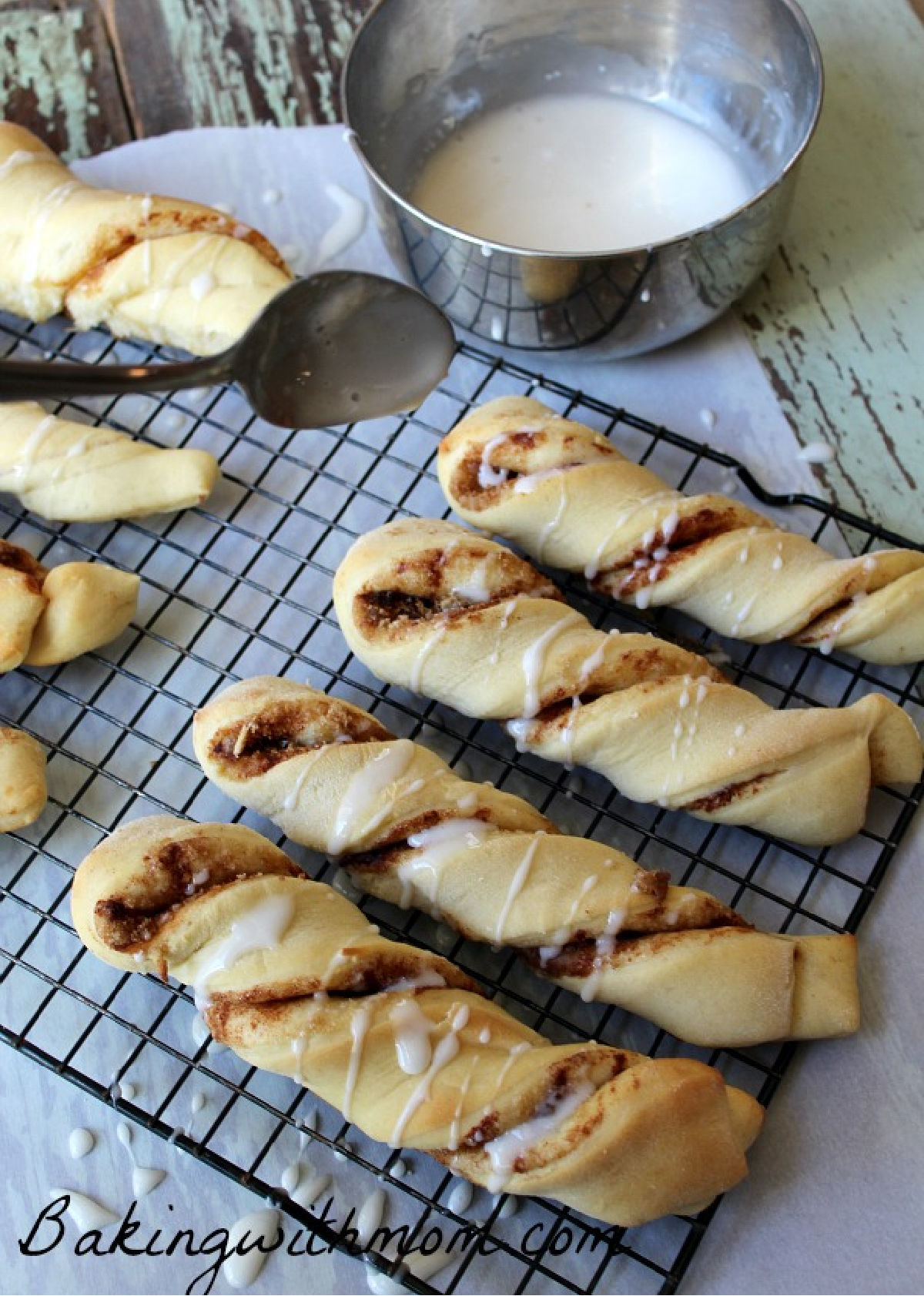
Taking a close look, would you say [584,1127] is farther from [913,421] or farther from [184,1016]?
[913,421]

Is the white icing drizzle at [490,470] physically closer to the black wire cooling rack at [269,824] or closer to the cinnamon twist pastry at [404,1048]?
the black wire cooling rack at [269,824]

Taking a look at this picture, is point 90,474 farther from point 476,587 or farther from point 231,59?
point 231,59

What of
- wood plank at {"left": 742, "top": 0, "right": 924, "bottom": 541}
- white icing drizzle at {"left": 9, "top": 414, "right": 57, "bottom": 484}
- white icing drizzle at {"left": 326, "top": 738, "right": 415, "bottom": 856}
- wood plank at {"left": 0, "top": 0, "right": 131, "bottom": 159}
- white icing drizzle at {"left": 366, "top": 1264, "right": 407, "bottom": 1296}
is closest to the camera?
white icing drizzle at {"left": 366, "top": 1264, "right": 407, "bottom": 1296}

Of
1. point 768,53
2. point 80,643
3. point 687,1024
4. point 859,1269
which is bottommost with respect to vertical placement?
point 859,1269

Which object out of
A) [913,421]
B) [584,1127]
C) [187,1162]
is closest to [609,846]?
[584,1127]

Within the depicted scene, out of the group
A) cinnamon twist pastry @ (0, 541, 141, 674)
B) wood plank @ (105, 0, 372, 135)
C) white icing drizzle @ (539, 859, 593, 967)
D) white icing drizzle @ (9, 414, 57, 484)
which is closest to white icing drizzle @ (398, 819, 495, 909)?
white icing drizzle @ (539, 859, 593, 967)

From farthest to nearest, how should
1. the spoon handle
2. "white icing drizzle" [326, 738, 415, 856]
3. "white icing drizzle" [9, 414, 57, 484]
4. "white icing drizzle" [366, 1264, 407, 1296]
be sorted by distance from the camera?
"white icing drizzle" [9, 414, 57, 484], "white icing drizzle" [326, 738, 415, 856], "white icing drizzle" [366, 1264, 407, 1296], the spoon handle

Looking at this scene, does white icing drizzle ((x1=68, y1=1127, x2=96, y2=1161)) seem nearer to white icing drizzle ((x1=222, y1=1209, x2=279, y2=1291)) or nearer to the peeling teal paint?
white icing drizzle ((x1=222, y1=1209, x2=279, y2=1291))

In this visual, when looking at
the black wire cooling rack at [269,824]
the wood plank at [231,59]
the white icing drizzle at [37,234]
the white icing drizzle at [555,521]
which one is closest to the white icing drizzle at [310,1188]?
the black wire cooling rack at [269,824]

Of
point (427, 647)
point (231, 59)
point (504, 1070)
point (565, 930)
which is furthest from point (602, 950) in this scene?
point (231, 59)
